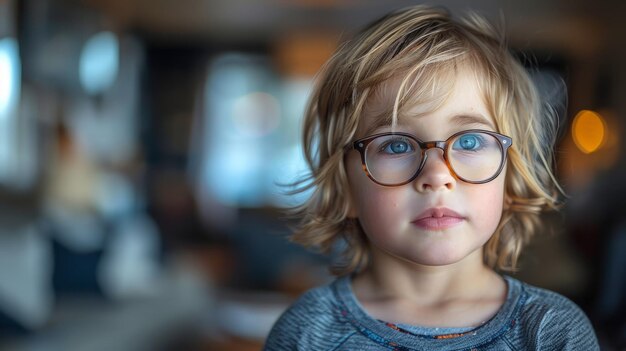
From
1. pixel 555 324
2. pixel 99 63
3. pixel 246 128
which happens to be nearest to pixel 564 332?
pixel 555 324

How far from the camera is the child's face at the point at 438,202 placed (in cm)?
76

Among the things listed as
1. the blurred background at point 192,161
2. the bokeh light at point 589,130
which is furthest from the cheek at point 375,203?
the bokeh light at point 589,130

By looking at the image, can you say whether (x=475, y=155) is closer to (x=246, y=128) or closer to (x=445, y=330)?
(x=445, y=330)

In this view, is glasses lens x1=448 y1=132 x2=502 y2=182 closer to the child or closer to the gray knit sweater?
the child

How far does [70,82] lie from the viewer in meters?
5.22

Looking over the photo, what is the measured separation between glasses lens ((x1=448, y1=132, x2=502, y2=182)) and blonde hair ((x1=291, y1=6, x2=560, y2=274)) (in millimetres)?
51

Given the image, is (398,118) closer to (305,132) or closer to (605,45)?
(305,132)

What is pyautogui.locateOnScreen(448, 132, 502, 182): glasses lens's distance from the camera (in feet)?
2.51

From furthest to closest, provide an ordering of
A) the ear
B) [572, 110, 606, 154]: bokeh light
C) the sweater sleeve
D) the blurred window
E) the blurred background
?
the blurred window → [572, 110, 606, 154]: bokeh light → the blurred background → the ear → the sweater sleeve

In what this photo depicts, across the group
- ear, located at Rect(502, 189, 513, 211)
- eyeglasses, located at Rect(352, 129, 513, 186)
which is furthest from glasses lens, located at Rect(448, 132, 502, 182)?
ear, located at Rect(502, 189, 513, 211)

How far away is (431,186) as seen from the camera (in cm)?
76

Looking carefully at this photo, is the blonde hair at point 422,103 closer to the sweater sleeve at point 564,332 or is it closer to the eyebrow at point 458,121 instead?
the eyebrow at point 458,121

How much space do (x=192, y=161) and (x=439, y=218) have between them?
8.00 m

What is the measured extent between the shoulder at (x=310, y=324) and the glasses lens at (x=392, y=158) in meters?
0.18
